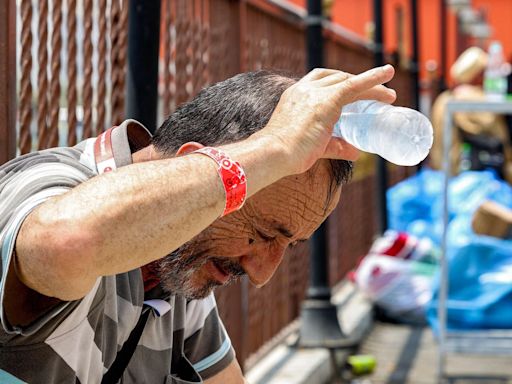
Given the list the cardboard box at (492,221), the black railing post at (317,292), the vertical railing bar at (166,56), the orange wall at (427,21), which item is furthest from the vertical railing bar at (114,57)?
the orange wall at (427,21)

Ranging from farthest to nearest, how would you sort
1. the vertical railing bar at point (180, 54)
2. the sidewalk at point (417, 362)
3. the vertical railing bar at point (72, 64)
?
the sidewalk at point (417, 362)
the vertical railing bar at point (180, 54)
the vertical railing bar at point (72, 64)

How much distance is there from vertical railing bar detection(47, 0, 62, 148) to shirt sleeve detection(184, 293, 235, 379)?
89cm

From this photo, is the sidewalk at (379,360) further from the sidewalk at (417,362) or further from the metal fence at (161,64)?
the metal fence at (161,64)

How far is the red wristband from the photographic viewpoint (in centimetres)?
181

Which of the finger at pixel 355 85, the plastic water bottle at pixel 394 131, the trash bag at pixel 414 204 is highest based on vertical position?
the finger at pixel 355 85

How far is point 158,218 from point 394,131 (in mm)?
483

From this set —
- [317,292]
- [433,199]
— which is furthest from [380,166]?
[317,292]

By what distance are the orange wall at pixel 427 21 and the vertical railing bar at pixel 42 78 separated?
24.3 metres

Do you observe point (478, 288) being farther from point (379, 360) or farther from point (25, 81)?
point (25, 81)

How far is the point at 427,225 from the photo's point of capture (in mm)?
9656

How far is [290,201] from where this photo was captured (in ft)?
7.06

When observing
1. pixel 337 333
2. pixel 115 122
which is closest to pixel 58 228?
pixel 115 122

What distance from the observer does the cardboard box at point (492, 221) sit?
720 cm

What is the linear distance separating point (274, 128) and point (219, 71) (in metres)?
2.94
